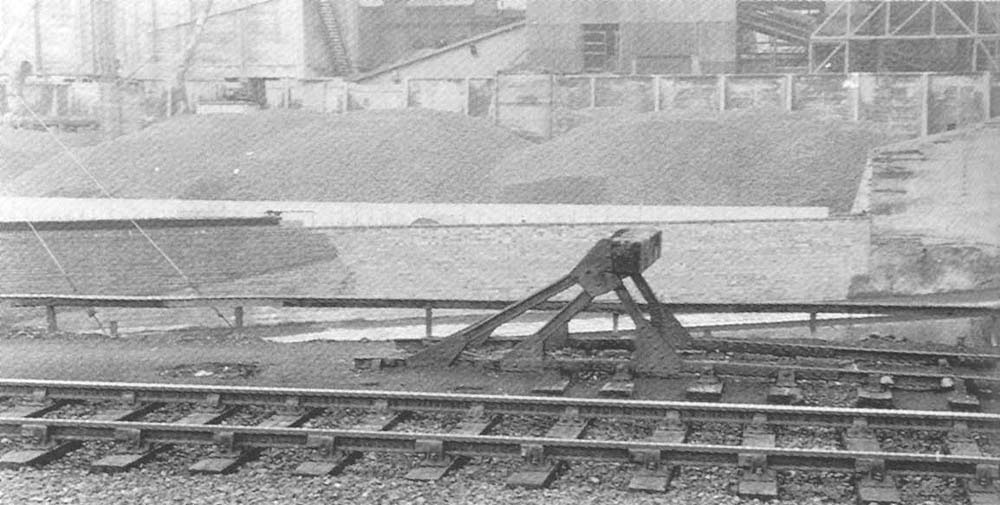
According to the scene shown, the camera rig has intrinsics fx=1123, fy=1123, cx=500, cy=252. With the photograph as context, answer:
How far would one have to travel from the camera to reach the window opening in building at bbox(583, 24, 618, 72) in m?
39.5

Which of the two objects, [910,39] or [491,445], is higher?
[910,39]

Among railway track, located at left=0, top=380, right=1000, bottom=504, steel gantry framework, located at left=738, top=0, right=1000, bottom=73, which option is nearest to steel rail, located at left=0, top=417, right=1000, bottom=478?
railway track, located at left=0, top=380, right=1000, bottom=504

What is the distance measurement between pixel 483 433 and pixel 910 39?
32.2 m

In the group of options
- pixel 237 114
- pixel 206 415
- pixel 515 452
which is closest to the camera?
pixel 515 452

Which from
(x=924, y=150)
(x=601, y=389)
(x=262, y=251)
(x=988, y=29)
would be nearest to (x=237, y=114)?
(x=262, y=251)

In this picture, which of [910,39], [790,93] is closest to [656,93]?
[790,93]

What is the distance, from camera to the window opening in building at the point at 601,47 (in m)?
39.5

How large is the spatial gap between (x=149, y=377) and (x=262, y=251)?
33.5 ft

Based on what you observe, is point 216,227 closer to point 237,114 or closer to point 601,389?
point 601,389

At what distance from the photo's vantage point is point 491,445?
752cm

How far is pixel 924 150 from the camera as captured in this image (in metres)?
21.5

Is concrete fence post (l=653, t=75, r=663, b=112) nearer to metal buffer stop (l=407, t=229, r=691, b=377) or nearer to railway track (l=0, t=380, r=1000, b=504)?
metal buffer stop (l=407, t=229, r=691, b=377)

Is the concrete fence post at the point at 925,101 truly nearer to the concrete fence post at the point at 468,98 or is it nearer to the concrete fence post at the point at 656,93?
the concrete fence post at the point at 656,93

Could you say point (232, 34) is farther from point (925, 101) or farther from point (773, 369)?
point (773, 369)
